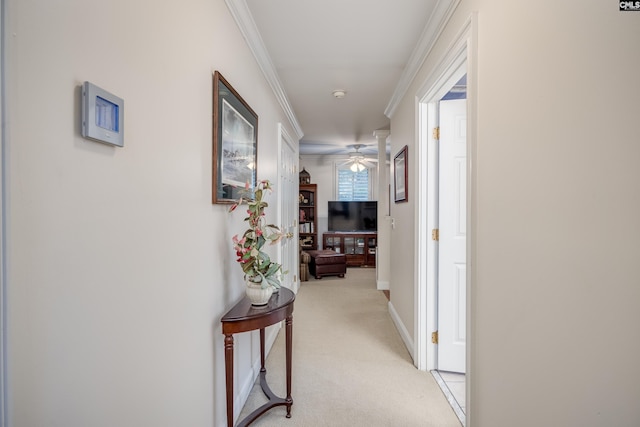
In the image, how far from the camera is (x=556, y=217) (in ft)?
2.99

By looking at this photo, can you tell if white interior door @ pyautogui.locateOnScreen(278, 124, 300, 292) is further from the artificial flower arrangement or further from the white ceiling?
the artificial flower arrangement

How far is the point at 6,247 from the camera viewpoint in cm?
54

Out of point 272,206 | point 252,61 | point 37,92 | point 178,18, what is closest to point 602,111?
point 37,92

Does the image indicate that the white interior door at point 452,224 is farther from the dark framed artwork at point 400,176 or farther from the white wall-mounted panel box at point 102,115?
the white wall-mounted panel box at point 102,115

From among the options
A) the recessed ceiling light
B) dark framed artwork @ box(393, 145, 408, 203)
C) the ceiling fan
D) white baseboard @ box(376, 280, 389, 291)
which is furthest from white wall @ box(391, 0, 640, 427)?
the ceiling fan

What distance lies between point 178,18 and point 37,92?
73 centimetres

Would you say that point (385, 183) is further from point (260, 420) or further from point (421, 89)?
point (260, 420)

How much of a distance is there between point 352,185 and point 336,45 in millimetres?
4937

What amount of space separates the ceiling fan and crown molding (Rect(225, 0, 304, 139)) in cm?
294

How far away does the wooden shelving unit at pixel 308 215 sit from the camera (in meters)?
6.40

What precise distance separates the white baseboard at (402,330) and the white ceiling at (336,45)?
2.33 metres

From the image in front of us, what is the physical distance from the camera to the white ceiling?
71.2 inches

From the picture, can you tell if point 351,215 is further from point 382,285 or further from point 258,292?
point 258,292

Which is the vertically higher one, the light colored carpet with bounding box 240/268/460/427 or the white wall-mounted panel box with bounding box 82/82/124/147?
the white wall-mounted panel box with bounding box 82/82/124/147
